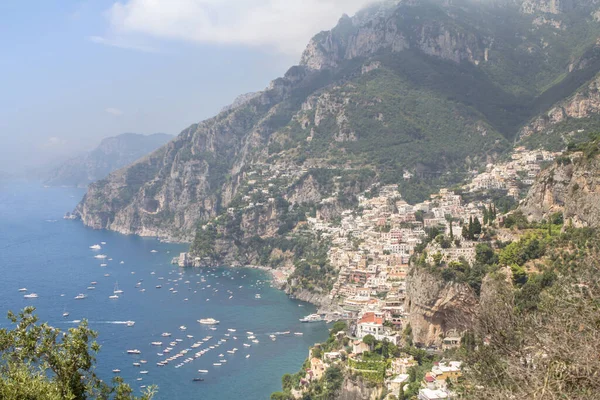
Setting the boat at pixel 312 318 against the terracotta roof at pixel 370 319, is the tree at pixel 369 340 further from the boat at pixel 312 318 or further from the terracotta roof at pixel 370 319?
the boat at pixel 312 318

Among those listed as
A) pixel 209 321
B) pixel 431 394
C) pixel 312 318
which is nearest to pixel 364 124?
pixel 312 318

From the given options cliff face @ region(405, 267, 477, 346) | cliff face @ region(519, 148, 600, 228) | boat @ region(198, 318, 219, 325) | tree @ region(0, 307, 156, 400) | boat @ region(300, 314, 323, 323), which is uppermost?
cliff face @ region(519, 148, 600, 228)

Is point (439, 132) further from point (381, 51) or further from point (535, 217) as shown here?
point (535, 217)

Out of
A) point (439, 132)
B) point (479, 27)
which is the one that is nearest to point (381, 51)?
point (479, 27)

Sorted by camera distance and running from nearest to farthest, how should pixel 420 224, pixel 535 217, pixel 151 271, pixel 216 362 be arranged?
pixel 535 217
pixel 216 362
pixel 420 224
pixel 151 271

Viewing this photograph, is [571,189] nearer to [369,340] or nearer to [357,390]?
[369,340]

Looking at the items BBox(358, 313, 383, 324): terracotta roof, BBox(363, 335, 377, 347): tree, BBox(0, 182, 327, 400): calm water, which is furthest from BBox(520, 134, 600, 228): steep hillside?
BBox(0, 182, 327, 400): calm water

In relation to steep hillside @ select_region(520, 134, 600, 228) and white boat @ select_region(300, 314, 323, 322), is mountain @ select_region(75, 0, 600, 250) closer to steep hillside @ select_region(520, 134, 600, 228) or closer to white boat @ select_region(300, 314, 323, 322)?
white boat @ select_region(300, 314, 323, 322)
